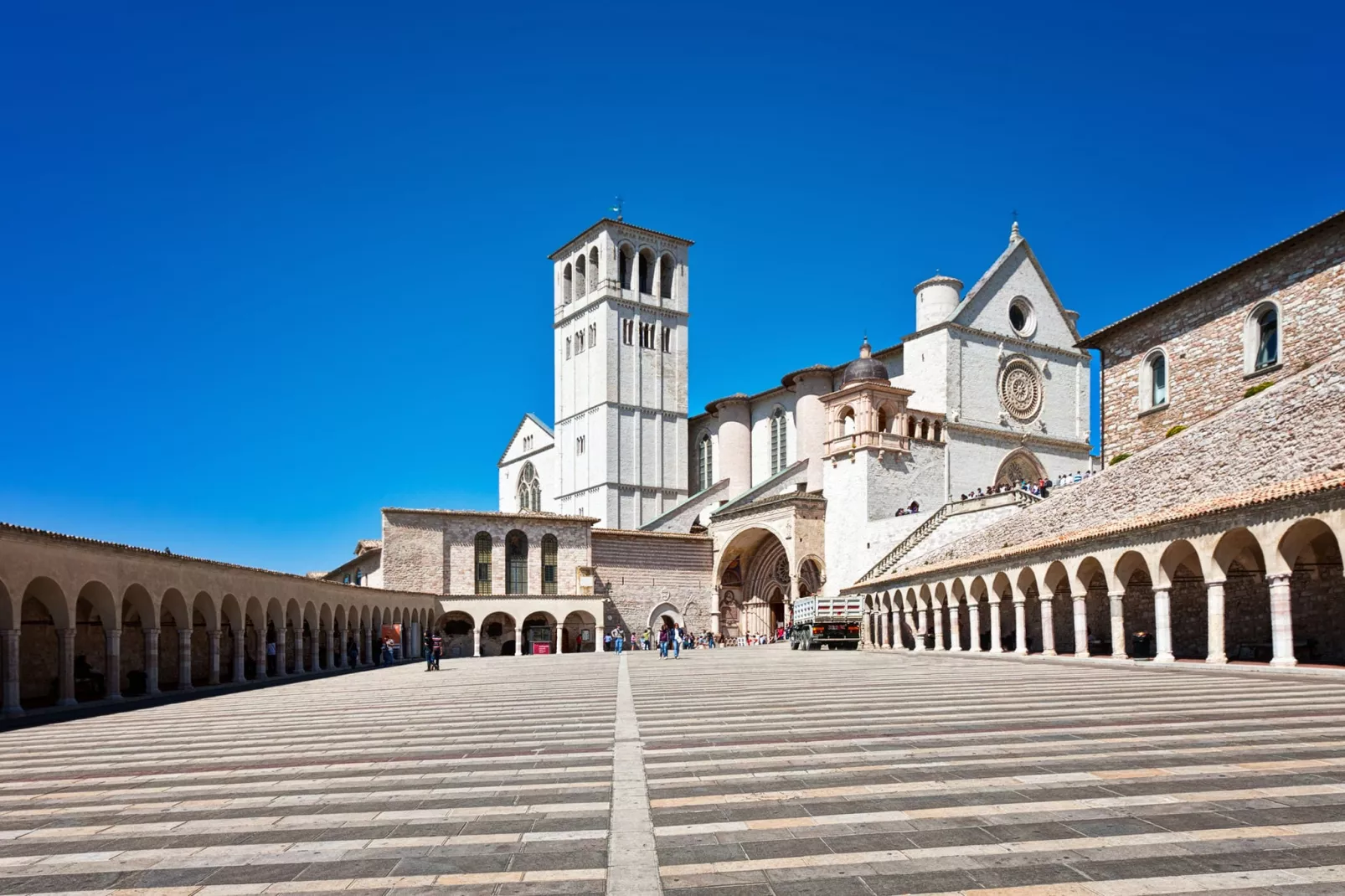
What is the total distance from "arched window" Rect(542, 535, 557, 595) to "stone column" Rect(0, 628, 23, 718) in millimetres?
33822

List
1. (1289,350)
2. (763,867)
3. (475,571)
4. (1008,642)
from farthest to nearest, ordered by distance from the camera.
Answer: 1. (475,571)
2. (1008,642)
3. (1289,350)
4. (763,867)

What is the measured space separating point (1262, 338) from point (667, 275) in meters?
45.8

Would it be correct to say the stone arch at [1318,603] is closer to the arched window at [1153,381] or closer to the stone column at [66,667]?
the arched window at [1153,381]

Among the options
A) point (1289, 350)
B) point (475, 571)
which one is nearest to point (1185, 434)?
point (1289, 350)

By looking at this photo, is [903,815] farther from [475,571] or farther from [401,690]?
[475,571]

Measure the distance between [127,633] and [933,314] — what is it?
39.5 m

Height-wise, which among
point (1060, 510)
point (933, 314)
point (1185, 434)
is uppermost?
point (933, 314)

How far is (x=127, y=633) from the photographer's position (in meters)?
27.1

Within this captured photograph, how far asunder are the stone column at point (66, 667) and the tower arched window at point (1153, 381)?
31.7 metres

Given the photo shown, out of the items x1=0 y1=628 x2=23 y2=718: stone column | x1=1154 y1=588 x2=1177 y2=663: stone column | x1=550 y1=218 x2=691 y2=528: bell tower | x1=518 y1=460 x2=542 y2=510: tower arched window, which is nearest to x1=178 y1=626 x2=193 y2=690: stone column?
x1=0 y1=628 x2=23 y2=718: stone column

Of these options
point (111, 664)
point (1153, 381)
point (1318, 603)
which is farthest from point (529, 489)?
point (1318, 603)

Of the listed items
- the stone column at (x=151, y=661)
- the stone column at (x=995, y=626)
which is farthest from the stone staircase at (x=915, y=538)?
the stone column at (x=151, y=661)

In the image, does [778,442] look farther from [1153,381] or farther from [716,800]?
[716,800]

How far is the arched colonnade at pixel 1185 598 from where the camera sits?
Answer: 1947 centimetres
